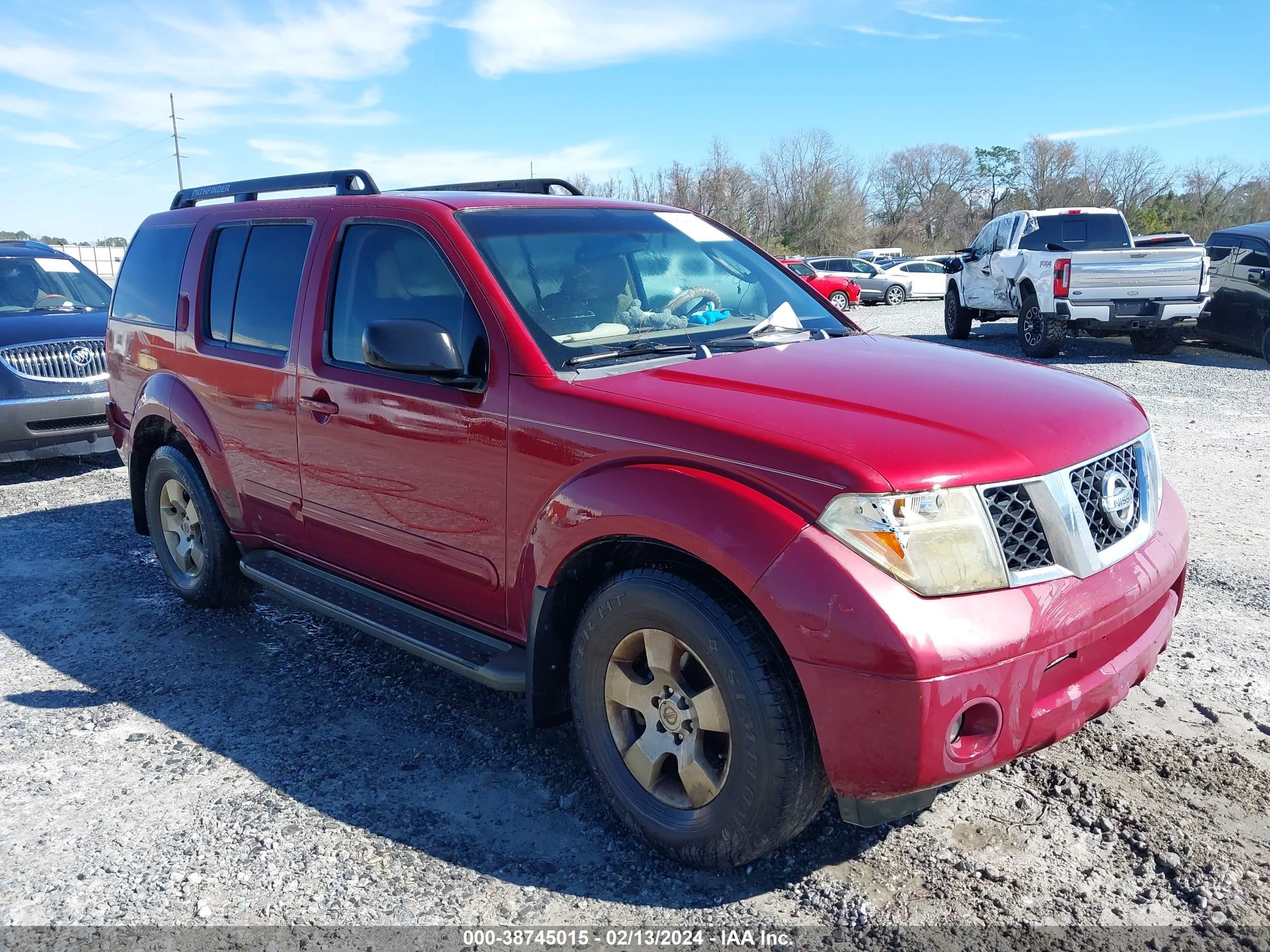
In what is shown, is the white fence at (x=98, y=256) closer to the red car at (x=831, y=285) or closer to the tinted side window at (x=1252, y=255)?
the red car at (x=831, y=285)

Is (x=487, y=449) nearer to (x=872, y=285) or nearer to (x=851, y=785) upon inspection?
(x=851, y=785)

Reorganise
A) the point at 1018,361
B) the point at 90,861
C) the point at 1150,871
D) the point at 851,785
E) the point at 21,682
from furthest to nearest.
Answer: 1. the point at 21,682
2. the point at 1018,361
3. the point at 90,861
4. the point at 1150,871
5. the point at 851,785

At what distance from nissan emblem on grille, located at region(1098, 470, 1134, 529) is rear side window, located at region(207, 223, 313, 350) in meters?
3.10

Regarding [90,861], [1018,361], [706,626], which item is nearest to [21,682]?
[90,861]

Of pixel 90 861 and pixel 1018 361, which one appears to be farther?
pixel 1018 361

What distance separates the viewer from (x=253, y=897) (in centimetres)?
279

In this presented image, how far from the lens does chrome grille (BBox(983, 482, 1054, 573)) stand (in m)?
2.48

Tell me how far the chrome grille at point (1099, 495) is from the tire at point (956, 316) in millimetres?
14518

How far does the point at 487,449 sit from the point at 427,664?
156 cm

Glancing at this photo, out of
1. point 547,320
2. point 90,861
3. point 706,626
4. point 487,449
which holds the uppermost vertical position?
point 547,320

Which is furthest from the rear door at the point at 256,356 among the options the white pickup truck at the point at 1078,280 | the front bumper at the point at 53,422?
the white pickup truck at the point at 1078,280

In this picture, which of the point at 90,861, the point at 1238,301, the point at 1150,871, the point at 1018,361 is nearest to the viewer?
the point at 1150,871

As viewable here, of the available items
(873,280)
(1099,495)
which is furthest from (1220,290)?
(873,280)

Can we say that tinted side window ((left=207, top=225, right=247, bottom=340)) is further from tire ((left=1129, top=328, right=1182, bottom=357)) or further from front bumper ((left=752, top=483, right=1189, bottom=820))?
tire ((left=1129, top=328, right=1182, bottom=357))
